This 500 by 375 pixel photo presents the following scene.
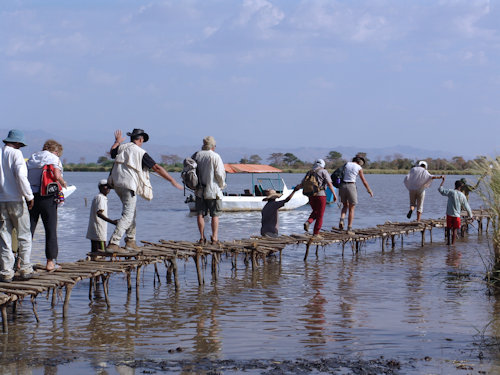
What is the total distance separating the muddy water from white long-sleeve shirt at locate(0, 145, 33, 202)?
64.6 inches

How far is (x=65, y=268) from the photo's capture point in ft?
32.1

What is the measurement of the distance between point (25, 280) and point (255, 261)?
6114 millimetres

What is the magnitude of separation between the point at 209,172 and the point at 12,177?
4.32m

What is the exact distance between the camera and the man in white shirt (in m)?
8.22

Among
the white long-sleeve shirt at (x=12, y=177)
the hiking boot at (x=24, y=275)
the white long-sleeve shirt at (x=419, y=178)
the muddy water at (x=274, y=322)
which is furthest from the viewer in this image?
the white long-sleeve shirt at (x=419, y=178)

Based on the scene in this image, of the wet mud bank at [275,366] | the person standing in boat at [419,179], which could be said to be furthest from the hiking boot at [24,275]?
the person standing in boat at [419,179]

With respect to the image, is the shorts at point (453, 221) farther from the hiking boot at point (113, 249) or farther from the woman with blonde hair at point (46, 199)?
the woman with blonde hair at point (46, 199)

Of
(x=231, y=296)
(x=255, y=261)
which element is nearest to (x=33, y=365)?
(x=231, y=296)

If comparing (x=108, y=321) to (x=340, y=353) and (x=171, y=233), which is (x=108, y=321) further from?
(x=171, y=233)

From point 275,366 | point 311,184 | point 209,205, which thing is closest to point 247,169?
point 311,184

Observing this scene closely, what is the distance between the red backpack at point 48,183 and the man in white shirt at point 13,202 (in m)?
0.46

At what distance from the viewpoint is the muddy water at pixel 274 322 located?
7366 mm

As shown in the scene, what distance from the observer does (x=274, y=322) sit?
9.25 m

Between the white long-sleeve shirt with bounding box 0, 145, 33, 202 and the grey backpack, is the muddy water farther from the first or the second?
the grey backpack
